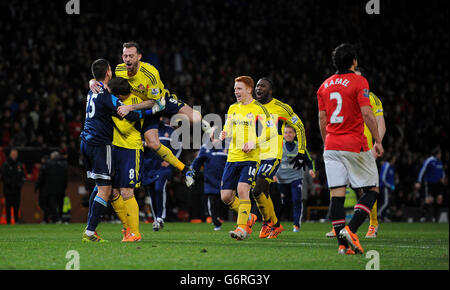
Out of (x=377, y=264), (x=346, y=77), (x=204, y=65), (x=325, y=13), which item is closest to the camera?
(x=377, y=264)

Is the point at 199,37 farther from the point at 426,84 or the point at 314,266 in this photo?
the point at 314,266

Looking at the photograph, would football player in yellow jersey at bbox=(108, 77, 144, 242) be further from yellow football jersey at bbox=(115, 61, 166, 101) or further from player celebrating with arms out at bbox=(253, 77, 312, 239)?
player celebrating with arms out at bbox=(253, 77, 312, 239)

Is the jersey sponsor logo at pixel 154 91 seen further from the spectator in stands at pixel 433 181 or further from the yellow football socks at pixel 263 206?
the spectator in stands at pixel 433 181

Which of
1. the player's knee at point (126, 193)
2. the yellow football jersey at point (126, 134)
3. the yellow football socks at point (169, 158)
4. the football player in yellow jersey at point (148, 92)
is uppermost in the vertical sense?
the football player in yellow jersey at point (148, 92)

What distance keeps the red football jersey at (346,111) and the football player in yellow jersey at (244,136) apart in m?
2.51

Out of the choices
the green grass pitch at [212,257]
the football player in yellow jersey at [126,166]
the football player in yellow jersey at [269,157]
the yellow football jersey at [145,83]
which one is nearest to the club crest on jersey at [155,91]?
the yellow football jersey at [145,83]

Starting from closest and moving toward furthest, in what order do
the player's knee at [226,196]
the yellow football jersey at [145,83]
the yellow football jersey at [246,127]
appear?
the yellow football jersey at [145,83] → the yellow football jersey at [246,127] → the player's knee at [226,196]

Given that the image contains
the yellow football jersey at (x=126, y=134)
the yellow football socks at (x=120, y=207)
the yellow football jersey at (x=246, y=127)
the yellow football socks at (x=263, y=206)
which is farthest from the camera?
the yellow football socks at (x=263, y=206)

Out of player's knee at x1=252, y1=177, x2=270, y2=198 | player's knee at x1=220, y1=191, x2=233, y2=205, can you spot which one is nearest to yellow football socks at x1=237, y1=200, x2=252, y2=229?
player's knee at x1=220, y1=191, x2=233, y2=205

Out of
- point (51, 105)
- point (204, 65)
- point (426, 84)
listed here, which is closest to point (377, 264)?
point (51, 105)

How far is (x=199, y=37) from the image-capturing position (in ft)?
98.4

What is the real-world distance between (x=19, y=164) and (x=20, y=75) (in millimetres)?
4158

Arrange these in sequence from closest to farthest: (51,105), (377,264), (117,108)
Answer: (377,264)
(117,108)
(51,105)

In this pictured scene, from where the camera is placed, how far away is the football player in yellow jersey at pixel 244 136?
10.2 meters
